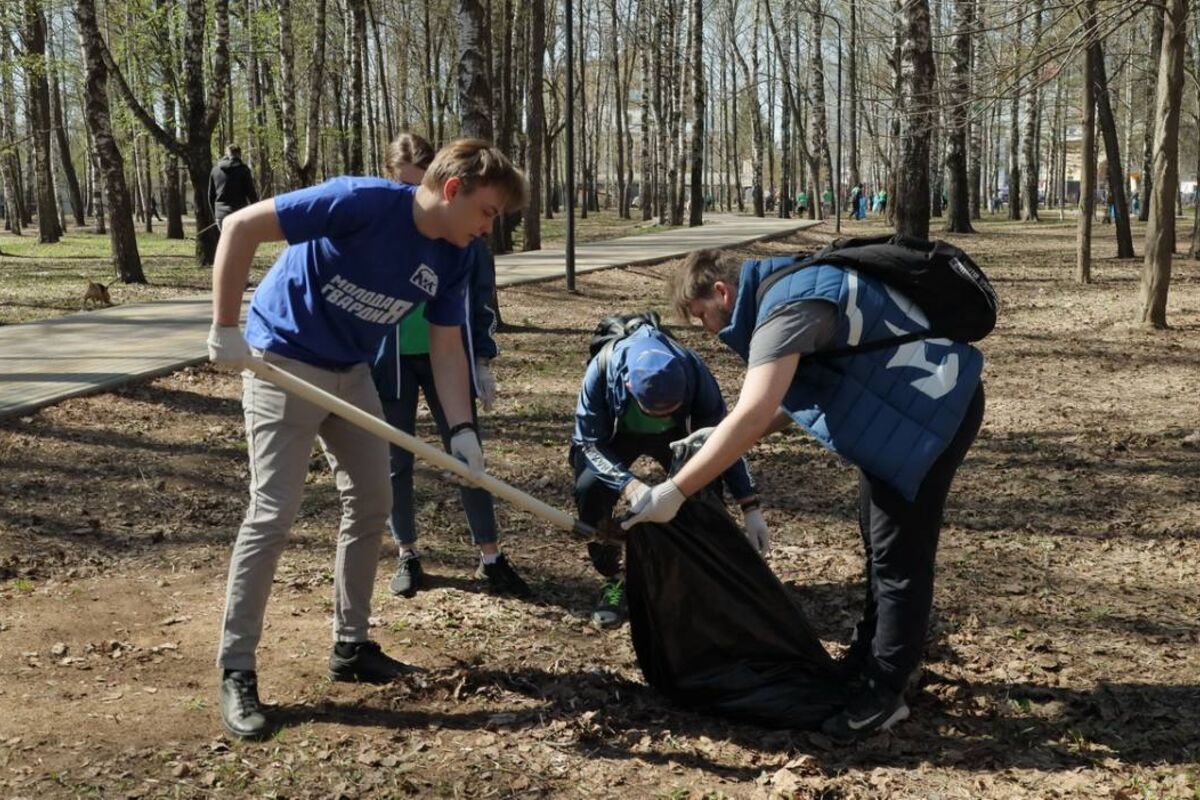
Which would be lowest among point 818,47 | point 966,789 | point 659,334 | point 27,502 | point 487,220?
point 966,789

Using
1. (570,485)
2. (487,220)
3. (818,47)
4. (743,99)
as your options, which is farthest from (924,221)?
(743,99)

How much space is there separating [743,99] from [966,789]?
57.4 m

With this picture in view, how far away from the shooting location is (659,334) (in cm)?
382

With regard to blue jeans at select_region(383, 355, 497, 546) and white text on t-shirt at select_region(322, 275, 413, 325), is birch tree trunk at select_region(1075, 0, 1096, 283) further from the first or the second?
white text on t-shirt at select_region(322, 275, 413, 325)

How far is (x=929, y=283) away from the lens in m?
2.92

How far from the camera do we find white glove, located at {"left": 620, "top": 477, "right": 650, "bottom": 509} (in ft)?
10.3

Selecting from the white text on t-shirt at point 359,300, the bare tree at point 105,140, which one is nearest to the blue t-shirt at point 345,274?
the white text on t-shirt at point 359,300

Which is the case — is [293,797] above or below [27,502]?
below

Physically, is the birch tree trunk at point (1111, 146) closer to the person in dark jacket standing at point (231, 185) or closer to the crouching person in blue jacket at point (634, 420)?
the person in dark jacket standing at point (231, 185)

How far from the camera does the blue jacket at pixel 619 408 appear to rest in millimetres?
3758

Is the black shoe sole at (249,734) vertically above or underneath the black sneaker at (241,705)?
underneath

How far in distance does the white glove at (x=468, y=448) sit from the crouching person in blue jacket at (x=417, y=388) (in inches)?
22.7

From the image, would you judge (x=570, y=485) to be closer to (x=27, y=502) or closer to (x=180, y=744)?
(x=27, y=502)

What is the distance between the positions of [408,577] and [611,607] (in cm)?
82
